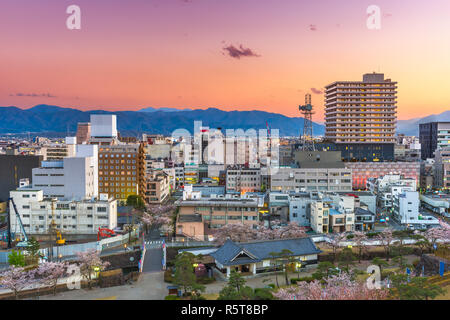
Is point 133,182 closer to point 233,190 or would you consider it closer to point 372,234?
point 233,190

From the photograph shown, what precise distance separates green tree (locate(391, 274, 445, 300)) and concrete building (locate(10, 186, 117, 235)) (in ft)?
59.5

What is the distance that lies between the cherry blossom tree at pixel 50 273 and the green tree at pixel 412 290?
12887 mm

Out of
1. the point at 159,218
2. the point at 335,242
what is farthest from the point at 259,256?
the point at 159,218

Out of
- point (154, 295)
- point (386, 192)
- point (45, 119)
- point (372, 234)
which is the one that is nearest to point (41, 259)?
point (154, 295)

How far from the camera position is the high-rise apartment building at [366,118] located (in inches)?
1859

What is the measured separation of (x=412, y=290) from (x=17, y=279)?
575 inches

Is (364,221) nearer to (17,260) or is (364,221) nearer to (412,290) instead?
(412,290)

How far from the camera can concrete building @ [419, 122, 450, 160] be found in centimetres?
5638

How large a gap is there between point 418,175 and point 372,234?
2166 centimetres

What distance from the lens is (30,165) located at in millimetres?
36094

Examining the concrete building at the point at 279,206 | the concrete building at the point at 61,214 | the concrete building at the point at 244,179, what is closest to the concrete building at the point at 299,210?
the concrete building at the point at 279,206

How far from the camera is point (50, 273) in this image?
53.1 ft

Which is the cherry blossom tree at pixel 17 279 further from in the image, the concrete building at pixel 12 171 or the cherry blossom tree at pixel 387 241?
the concrete building at pixel 12 171

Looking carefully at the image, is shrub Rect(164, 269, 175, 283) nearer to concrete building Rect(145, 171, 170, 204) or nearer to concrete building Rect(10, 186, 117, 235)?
concrete building Rect(10, 186, 117, 235)
